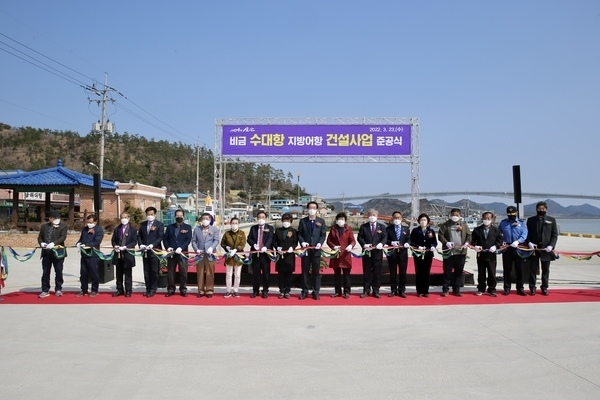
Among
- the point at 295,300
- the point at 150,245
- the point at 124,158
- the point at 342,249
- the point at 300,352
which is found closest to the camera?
the point at 300,352

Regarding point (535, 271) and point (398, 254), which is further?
point (535, 271)

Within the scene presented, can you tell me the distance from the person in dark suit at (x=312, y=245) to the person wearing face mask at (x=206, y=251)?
5.06 ft

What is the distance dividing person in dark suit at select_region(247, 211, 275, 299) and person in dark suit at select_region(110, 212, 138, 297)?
203 centimetres

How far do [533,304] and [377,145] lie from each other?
8392 millimetres

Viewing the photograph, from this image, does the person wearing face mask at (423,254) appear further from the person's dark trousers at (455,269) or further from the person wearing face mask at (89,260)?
the person wearing face mask at (89,260)

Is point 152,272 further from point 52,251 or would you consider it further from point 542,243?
point 542,243

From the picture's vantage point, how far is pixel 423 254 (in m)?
8.30

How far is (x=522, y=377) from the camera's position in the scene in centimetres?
419

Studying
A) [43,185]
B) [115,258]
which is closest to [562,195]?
[43,185]

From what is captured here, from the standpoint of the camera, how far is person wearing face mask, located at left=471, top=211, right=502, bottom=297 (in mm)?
8234

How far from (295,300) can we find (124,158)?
81.9 meters

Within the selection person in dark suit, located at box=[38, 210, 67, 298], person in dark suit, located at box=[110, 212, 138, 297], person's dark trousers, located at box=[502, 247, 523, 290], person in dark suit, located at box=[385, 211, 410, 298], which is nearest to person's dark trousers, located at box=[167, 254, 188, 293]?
person in dark suit, located at box=[110, 212, 138, 297]

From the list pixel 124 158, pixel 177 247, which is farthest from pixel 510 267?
Result: pixel 124 158

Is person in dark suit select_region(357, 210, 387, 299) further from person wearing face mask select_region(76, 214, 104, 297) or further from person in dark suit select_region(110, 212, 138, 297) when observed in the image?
person wearing face mask select_region(76, 214, 104, 297)
